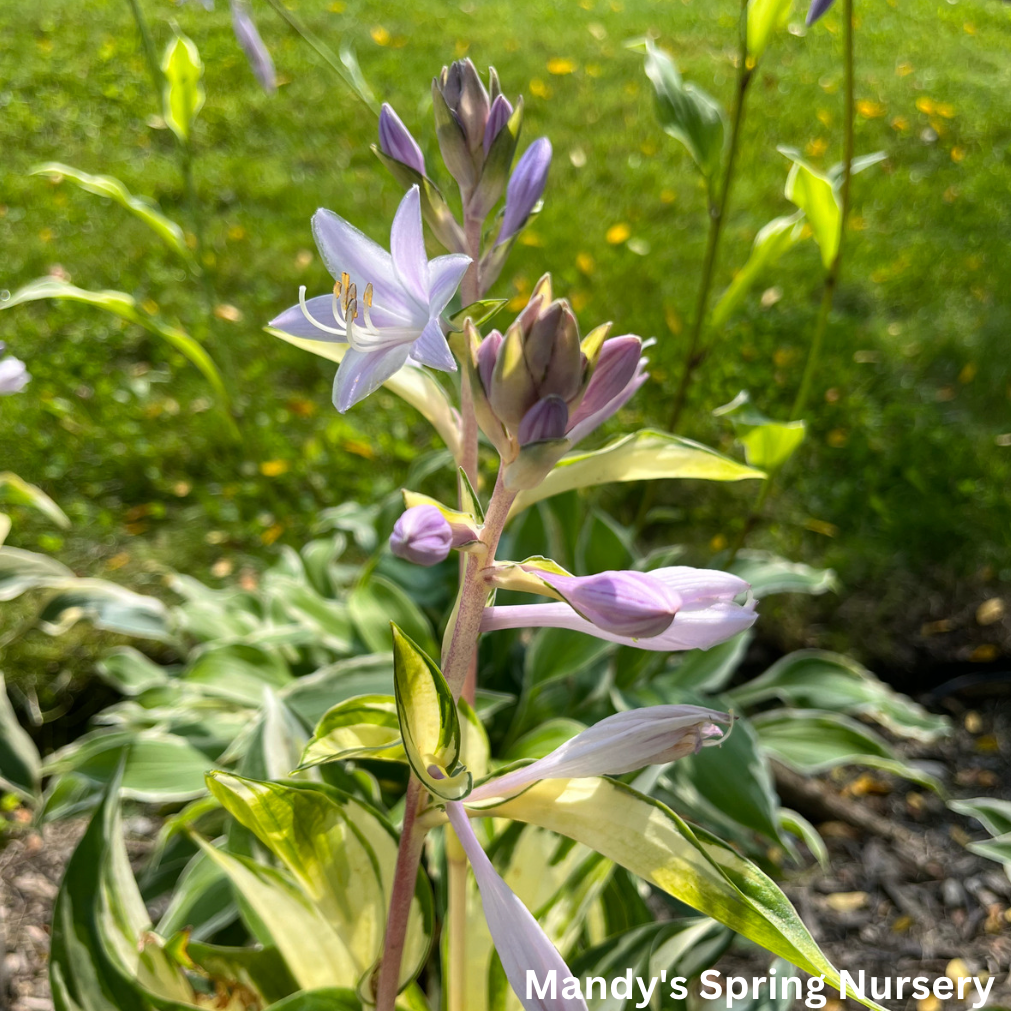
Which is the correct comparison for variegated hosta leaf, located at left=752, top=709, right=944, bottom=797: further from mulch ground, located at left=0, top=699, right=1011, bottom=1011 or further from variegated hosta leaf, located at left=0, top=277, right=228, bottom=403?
variegated hosta leaf, located at left=0, top=277, right=228, bottom=403

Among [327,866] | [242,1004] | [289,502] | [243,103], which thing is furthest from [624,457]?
[243,103]

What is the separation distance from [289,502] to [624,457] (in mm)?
2187

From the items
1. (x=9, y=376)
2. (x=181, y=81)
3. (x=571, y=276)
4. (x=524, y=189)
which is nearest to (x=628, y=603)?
(x=524, y=189)

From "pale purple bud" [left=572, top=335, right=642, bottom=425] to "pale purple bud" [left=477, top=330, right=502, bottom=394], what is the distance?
89mm

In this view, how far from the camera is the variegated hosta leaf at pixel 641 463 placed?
0.99m

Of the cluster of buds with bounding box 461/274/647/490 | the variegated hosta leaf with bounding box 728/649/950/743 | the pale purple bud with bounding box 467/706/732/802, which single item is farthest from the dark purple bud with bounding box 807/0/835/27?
the variegated hosta leaf with bounding box 728/649/950/743

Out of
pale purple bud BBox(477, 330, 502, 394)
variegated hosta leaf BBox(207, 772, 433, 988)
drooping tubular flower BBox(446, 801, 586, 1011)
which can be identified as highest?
pale purple bud BBox(477, 330, 502, 394)

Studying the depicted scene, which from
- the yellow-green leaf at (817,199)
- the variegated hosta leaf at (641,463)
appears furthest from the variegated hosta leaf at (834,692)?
the variegated hosta leaf at (641,463)

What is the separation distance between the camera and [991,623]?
8.10 ft

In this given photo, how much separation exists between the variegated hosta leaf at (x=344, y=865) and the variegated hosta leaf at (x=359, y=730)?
72 millimetres

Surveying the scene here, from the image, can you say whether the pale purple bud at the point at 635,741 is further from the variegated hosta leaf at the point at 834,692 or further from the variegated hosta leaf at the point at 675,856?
the variegated hosta leaf at the point at 834,692

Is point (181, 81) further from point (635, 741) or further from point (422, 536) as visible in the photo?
point (635, 741)

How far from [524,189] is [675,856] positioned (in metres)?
0.70

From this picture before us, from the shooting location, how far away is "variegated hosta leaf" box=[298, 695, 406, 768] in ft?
2.77
